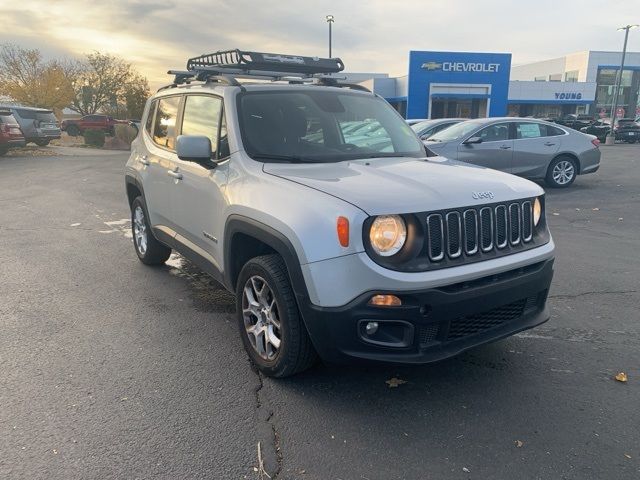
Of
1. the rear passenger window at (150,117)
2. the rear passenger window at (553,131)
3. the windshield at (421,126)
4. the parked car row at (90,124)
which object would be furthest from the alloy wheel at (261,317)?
the parked car row at (90,124)

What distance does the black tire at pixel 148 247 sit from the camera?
5768 millimetres

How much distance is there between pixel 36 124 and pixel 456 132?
20187 millimetres

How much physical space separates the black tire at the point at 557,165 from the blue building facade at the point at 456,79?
31321 mm

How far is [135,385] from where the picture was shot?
343 centimetres

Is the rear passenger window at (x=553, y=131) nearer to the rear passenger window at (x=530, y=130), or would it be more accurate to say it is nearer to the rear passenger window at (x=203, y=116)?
the rear passenger window at (x=530, y=130)

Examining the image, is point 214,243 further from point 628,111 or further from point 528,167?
point 628,111

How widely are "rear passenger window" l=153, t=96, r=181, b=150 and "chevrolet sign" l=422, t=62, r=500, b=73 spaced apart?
3940 cm

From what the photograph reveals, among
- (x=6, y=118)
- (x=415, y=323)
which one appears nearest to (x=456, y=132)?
(x=415, y=323)

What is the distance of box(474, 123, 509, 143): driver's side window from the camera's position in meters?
11.2

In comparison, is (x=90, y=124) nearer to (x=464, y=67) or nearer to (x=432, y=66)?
(x=432, y=66)

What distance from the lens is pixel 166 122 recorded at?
5242 millimetres

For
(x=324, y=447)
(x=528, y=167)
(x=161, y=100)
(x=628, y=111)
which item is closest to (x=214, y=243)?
(x=324, y=447)

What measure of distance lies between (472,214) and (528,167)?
9364mm

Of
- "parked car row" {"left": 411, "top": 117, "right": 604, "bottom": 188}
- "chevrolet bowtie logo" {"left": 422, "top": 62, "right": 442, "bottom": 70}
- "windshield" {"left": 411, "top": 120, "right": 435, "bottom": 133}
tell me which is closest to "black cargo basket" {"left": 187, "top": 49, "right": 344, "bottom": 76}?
"parked car row" {"left": 411, "top": 117, "right": 604, "bottom": 188}
